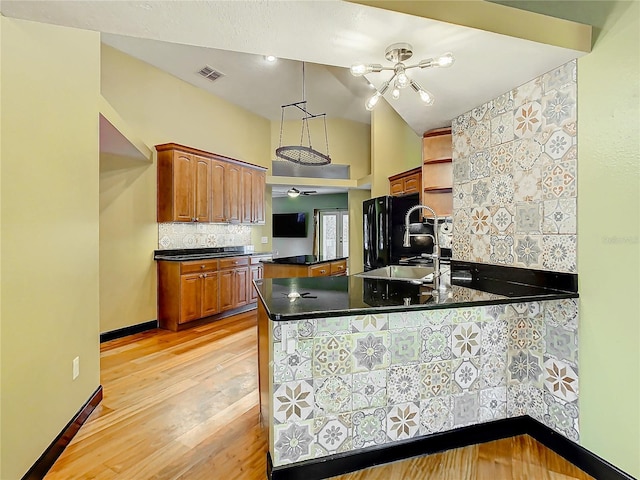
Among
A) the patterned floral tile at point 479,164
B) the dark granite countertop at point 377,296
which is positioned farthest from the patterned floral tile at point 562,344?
the patterned floral tile at point 479,164

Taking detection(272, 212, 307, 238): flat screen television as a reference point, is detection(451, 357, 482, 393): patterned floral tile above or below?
below

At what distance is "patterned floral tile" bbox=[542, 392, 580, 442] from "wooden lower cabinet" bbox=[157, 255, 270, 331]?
12.5ft

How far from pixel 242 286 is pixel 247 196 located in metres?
1.49

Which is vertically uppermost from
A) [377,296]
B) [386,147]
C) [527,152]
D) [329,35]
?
[386,147]

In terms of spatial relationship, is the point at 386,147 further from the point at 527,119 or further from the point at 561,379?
the point at 561,379

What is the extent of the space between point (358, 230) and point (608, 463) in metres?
5.91

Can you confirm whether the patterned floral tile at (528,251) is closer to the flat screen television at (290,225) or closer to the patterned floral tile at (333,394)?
the patterned floral tile at (333,394)

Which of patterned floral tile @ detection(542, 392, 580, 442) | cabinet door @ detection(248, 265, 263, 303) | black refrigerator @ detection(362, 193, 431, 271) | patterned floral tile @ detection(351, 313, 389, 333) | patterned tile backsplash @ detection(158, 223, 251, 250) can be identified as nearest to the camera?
patterned floral tile @ detection(351, 313, 389, 333)

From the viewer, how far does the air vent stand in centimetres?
463

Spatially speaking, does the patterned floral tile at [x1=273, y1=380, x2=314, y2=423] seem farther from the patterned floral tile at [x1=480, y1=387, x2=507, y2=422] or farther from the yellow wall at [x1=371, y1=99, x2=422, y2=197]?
the yellow wall at [x1=371, y1=99, x2=422, y2=197]

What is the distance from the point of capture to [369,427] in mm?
1769

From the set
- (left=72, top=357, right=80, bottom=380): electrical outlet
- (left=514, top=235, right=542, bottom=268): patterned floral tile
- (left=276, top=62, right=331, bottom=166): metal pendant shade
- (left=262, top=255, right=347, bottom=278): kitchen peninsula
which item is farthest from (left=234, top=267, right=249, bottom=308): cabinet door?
(left=514, top=235, right=542, bottom=268): patterned floral tile

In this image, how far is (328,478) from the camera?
1.69m

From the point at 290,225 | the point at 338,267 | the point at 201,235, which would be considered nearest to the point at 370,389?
the point at 338,267
